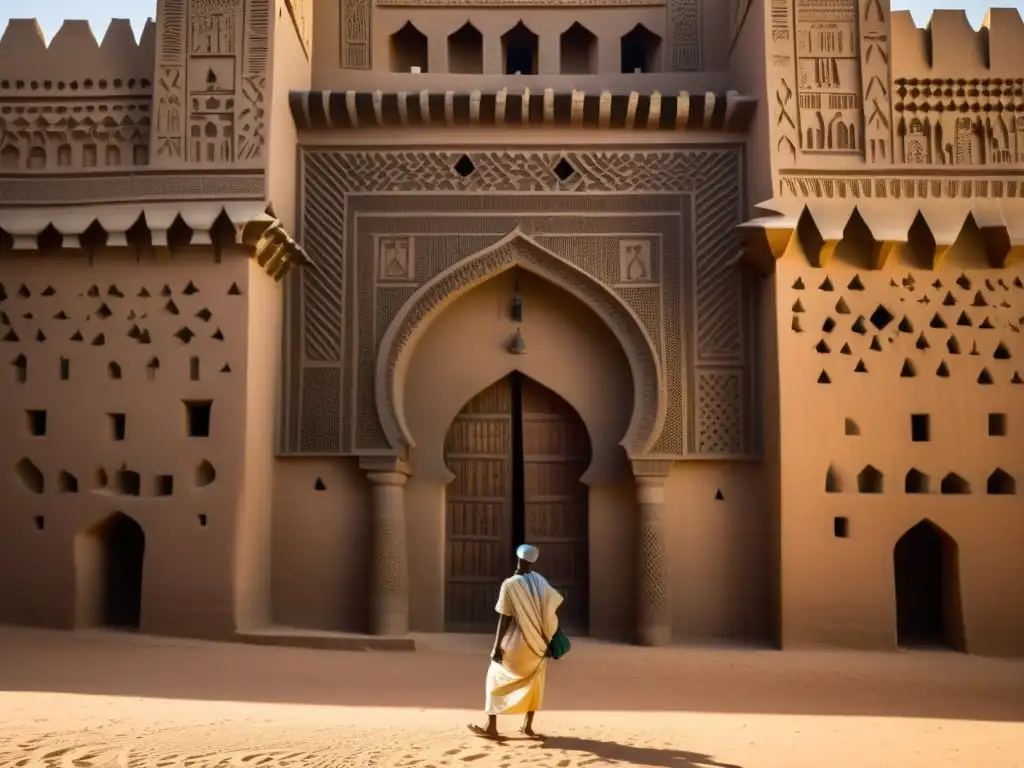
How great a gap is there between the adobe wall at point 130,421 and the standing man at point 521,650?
4.21m

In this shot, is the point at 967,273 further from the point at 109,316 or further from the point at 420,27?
the point at 109,316

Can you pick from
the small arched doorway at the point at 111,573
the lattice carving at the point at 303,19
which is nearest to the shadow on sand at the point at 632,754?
the small arched doorway at the point at 111,573

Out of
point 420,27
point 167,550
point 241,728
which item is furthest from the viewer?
point 420,27

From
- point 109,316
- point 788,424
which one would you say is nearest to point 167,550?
point 109,316

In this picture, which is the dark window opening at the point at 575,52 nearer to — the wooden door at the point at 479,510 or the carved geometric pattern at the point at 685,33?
the carved geometric pattern at the point at 685,33

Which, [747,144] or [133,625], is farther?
[747,144]

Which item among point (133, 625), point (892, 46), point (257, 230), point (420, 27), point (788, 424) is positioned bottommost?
point (133, 625)

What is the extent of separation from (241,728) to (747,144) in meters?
7.43

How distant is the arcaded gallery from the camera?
9430 mm

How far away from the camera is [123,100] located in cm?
998

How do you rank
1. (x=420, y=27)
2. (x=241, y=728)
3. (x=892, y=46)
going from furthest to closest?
1. (x=420, y=27)
2. (x=892, y=46)
3. (x=241, y=728)

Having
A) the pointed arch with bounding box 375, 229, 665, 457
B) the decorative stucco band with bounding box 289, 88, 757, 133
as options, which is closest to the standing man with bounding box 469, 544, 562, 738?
the pointed arch with bounding box 375, 229, 665, 457

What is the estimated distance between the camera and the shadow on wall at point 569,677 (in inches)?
272

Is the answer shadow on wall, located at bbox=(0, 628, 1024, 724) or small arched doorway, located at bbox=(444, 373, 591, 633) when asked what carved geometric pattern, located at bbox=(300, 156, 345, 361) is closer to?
small arched doorway, located at bbox=(444, 373, 591, 633)
